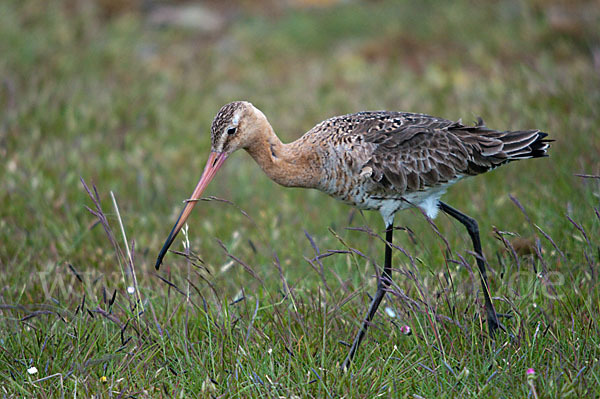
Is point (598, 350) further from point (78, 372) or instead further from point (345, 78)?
point (345, 78)

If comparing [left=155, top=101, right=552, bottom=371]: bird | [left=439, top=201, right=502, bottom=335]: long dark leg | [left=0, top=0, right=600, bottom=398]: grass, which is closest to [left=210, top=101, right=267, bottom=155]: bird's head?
[left=155, top=101, right=552, bottom=371]: bird

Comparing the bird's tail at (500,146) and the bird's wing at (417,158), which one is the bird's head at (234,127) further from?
the bird's tail at (500,146)

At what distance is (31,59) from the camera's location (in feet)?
30.1

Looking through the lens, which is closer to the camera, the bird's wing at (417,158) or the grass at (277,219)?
the grass at (277,219)

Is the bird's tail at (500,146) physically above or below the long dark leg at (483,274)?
above

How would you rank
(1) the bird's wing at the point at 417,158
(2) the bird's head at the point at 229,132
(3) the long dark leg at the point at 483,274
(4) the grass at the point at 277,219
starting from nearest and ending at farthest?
(4) the grass at the point at 277,219 < (3) the long dark leg at the point at 483,274 < (2) the bird's head at the point at 229,132 < (1) the bird's wing at the point at 417,158

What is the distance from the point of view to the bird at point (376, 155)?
4.41m

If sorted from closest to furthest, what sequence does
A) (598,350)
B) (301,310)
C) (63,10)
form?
(598,350) < (301,310) < (63,10)

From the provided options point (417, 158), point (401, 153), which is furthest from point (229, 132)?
point (417, 158)

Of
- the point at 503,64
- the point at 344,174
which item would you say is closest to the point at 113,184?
A: the point at 344,174

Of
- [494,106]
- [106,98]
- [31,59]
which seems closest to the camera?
[494,106]

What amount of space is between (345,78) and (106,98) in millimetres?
3324

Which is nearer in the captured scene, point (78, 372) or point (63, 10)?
point (78, 372)

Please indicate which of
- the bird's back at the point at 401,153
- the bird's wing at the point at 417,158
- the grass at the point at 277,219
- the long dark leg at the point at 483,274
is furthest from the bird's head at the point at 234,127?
the long dark leg at the point at 483,274
